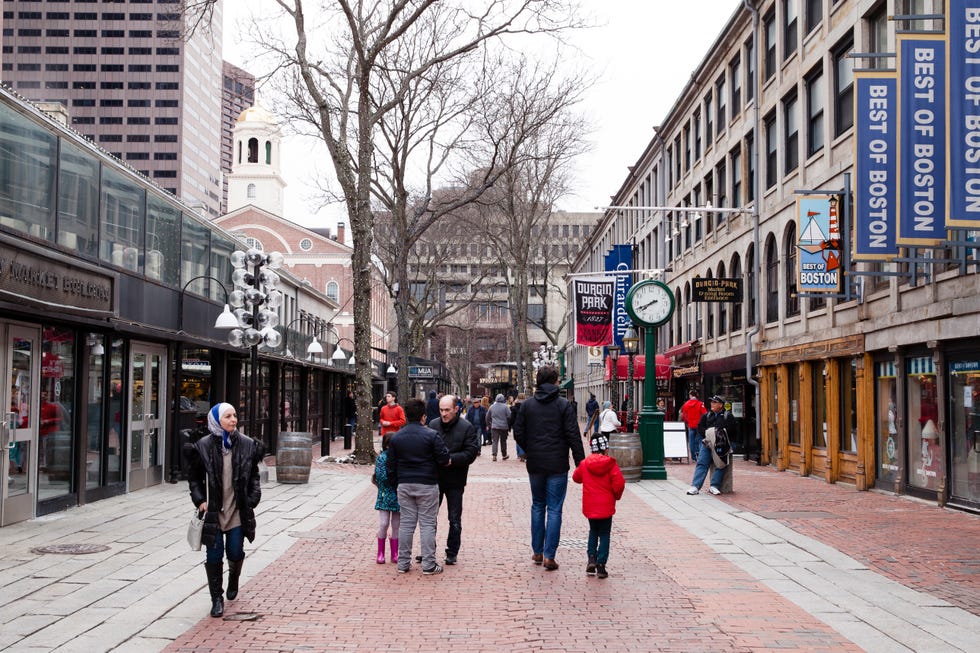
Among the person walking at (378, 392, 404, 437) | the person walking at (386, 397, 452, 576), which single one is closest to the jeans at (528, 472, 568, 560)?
the person walking at (386, 397, 452, 576)

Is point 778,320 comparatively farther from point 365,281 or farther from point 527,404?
point 527,404

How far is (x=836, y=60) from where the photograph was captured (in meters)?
20.2

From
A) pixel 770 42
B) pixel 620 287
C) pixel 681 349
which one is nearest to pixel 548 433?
pixel 770 42

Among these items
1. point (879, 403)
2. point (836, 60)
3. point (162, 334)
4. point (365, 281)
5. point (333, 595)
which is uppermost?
point (836, 60)

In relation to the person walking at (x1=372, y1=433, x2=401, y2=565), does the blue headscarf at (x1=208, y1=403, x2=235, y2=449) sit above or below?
above

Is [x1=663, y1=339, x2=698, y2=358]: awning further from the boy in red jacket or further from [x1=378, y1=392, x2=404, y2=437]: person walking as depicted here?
the boy in red jacket

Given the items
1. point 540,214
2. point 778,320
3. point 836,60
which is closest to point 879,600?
point 836,60

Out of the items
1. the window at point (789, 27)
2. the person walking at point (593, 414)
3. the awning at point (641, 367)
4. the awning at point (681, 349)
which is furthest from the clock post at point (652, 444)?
the awning at point (681, 349)

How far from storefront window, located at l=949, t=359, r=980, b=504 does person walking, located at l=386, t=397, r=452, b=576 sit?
8.38 m

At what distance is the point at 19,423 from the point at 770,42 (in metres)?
20.3

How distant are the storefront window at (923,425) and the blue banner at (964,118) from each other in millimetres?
4493

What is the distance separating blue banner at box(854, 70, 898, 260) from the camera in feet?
46.9

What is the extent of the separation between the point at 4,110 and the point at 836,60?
15.2 metres

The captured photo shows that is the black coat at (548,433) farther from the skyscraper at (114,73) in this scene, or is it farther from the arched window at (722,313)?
the skyscraper at (114,73)
